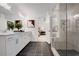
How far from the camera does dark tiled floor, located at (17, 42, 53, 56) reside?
2.31m

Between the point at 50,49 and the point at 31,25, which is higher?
the point at 31,25

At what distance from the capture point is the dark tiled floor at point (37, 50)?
7.57 feet

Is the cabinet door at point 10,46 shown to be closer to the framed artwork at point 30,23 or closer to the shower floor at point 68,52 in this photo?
the framed artwork at point 30,23

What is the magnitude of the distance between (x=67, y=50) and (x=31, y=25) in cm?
77

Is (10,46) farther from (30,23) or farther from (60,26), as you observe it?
(60,26)

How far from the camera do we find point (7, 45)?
2.26 m

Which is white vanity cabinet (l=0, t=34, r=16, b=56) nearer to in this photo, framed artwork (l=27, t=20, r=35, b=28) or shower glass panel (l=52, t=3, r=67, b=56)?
framed artwork (l=27, t=20, r=35, b=28)

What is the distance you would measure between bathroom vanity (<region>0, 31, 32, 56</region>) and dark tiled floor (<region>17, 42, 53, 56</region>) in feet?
0.32

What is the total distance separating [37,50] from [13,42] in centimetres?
45

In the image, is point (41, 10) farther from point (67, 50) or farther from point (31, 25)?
point (67, 50)

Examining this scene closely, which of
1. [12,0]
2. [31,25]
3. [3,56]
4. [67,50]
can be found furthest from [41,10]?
[3,56]

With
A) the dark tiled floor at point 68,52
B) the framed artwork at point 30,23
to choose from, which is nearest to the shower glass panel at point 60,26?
the dark tiled floor at point 68,52

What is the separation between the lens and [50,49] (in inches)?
92.8

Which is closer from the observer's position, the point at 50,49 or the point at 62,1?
the point at 62,1
